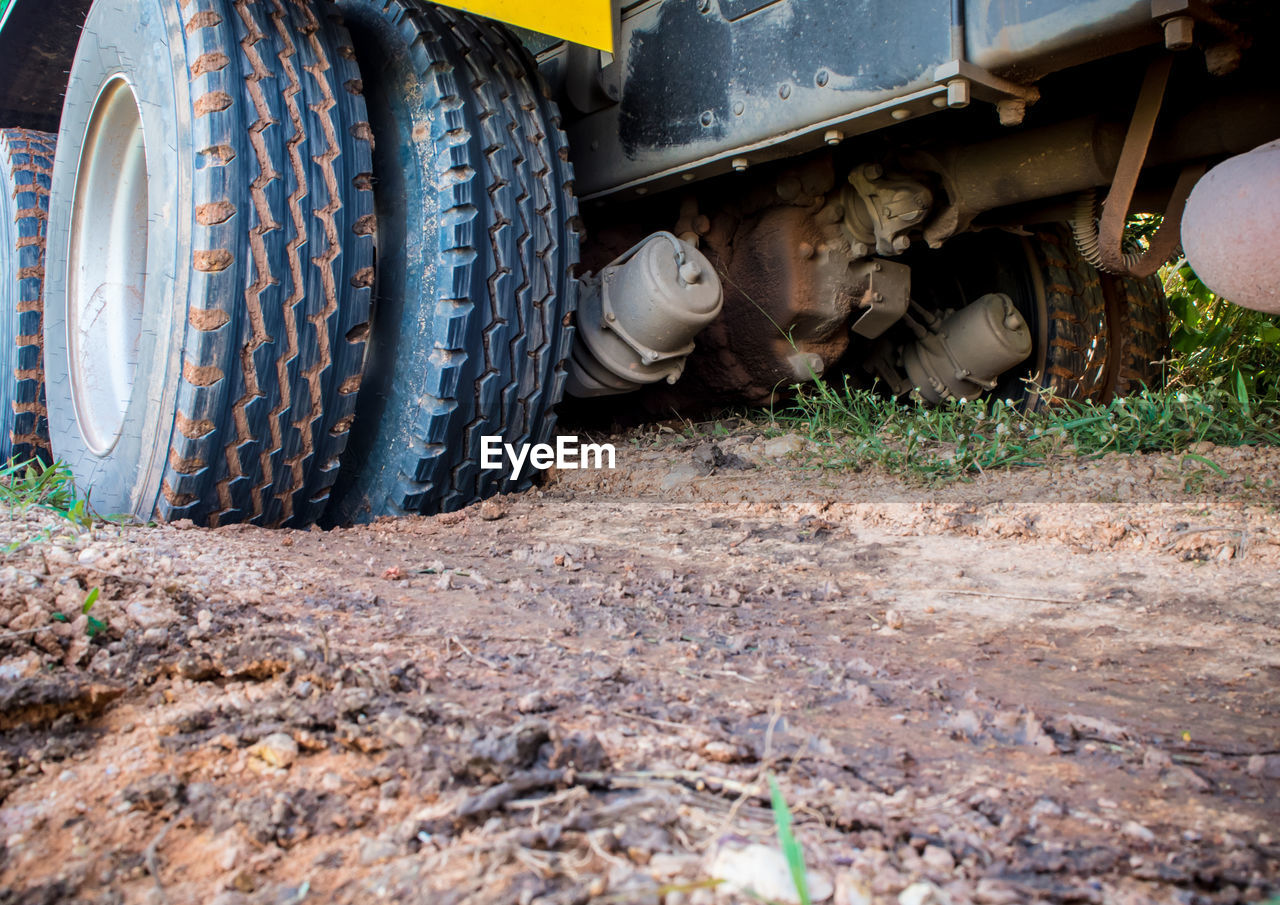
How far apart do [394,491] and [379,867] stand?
58.0 inches

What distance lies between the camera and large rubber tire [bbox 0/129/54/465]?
2635 millimetres

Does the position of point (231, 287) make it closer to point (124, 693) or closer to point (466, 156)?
point (466, 156)

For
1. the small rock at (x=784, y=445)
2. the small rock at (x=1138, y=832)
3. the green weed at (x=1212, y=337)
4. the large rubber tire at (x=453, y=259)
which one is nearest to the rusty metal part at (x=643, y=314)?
Result: the large rubber tire at (x=453, y=259)

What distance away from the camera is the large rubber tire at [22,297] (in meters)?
2.63

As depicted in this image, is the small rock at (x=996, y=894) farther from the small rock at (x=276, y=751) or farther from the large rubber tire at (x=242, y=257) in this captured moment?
the large rubber tire at (x=242, y=257)

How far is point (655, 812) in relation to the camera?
27.3 inches

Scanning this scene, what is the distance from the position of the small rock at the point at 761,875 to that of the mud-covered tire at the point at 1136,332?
112 inches

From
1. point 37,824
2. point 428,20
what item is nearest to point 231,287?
point 428,20

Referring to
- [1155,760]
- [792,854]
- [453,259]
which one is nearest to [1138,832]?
[1155,760]

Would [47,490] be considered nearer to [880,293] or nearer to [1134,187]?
[880,293]

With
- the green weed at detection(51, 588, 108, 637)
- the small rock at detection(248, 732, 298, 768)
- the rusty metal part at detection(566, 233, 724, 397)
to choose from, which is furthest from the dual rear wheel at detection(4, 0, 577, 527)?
the small rock at detection(248, 732, 298, 768)

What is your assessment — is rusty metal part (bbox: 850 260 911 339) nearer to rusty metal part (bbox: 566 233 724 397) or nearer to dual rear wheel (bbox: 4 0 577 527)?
rusty metal part (bbox: 566 233 724 397)

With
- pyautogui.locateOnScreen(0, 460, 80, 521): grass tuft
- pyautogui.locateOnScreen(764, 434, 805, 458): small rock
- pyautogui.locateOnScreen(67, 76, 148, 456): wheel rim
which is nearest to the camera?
pyautogui.locateOnScreen(0, 460, 80, 521): grass tuft

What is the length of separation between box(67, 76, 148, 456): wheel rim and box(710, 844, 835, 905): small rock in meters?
2.06
